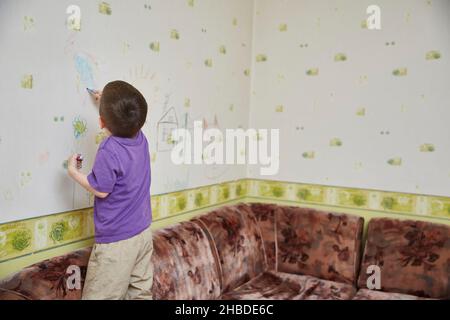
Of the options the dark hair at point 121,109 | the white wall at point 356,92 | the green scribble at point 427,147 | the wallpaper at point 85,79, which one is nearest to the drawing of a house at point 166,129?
the wallpaper at point 85,79

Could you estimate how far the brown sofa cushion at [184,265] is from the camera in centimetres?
194

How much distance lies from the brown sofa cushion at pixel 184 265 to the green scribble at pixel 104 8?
97 centimetres

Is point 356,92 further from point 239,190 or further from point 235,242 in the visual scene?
point 235,242

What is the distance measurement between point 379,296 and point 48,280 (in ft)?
5.37

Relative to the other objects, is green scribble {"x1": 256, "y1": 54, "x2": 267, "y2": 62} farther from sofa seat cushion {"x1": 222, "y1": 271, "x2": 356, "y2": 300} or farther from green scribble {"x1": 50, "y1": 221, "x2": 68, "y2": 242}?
green scribble {"x1": 50, "y1": 221, "x2": 68, "y2": 242}

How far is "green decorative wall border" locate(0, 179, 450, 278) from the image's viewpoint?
5.31 feet

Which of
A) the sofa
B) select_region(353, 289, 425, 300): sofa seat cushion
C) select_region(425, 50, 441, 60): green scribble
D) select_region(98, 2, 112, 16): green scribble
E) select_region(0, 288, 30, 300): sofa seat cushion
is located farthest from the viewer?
select_region(425, 50, 441, 60): green scribble

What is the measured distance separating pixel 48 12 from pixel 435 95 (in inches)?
78.9

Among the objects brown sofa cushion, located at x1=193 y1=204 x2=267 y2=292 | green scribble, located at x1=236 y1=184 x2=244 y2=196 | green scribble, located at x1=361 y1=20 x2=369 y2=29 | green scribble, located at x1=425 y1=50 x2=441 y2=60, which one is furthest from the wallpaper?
green scribble, located at x1=425 y1=50 x2=441 y2=60

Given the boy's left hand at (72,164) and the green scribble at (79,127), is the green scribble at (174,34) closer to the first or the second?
the green scribble at (79,127)

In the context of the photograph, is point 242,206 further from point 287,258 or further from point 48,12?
point 48,12

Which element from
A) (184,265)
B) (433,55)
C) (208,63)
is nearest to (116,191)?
(184,265)

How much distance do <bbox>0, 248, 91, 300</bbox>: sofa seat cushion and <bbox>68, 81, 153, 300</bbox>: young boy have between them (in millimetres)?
69
